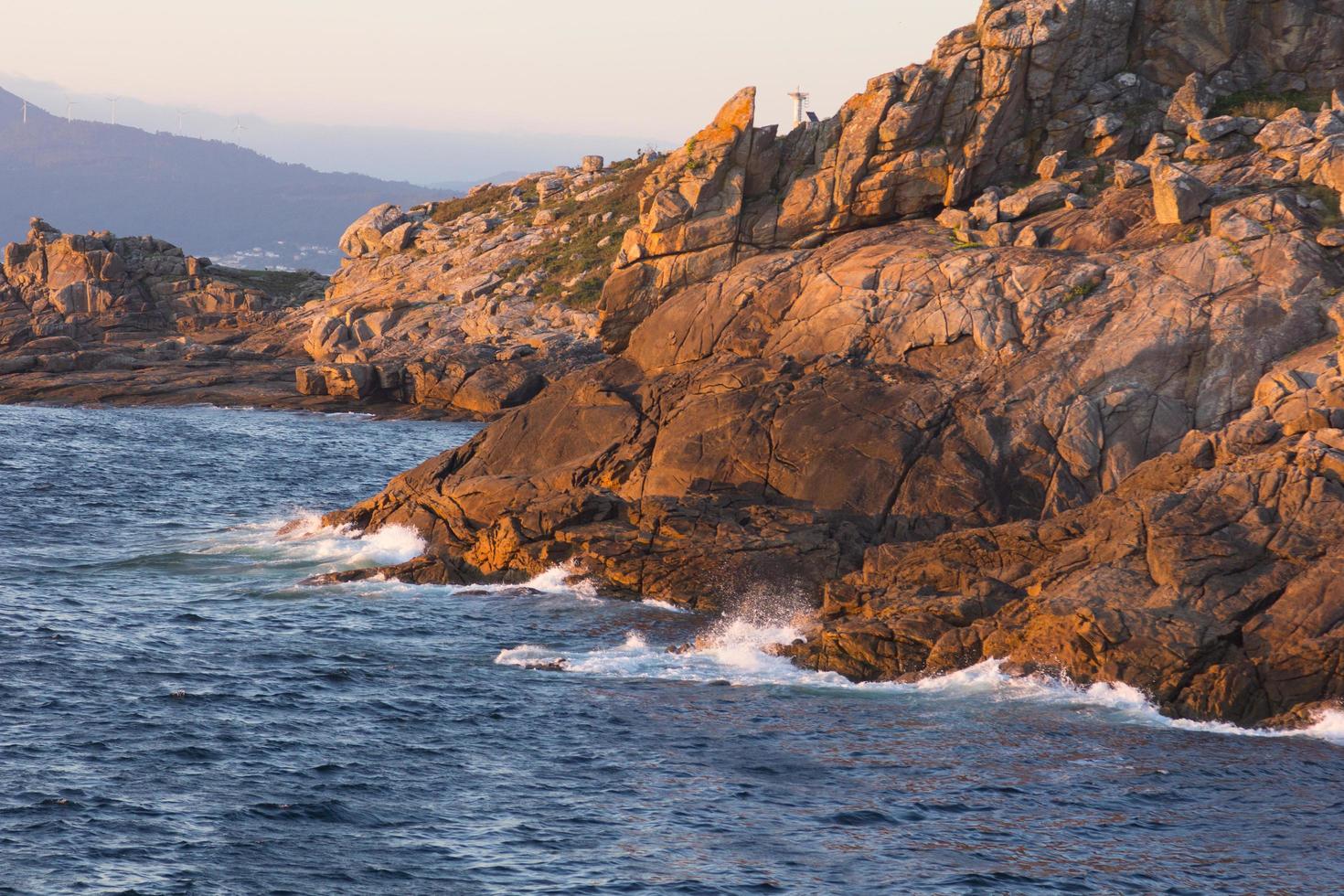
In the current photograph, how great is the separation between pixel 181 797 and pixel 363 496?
39562mm

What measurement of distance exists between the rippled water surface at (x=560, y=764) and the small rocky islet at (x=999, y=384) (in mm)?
2066

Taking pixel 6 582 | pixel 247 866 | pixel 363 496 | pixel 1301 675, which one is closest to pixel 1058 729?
pixel 1301 675

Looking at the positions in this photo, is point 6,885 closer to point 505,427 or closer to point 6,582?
point 6,582

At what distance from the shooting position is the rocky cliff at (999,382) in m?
34.1

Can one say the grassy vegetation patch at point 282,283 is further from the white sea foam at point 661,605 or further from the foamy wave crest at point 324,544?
the white sea foam at point 661,605

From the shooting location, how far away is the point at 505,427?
174 feet

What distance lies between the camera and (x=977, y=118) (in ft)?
170

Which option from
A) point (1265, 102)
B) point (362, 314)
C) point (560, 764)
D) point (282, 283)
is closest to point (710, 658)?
point (560, 764)

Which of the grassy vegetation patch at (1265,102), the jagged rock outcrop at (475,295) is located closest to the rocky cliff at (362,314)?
the jagged rock outcrop at (475,295)

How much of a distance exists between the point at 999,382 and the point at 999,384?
89 millimetres

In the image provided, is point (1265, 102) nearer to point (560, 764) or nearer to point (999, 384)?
point (999, 384)

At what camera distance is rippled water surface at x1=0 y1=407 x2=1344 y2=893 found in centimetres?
2453

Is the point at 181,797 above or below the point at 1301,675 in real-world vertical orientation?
below

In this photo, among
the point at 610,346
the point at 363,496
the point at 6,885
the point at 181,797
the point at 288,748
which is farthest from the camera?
the point at 363,496
